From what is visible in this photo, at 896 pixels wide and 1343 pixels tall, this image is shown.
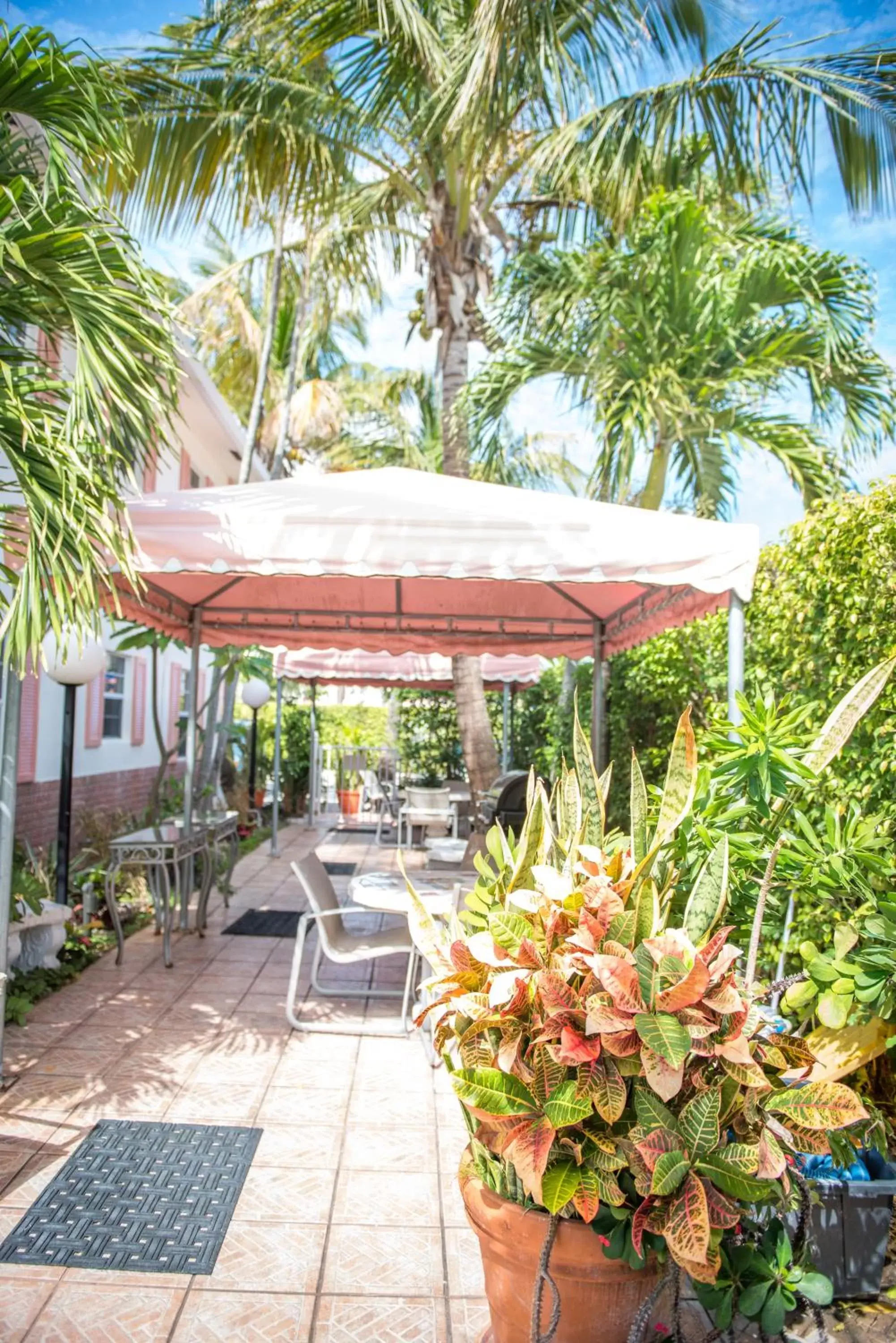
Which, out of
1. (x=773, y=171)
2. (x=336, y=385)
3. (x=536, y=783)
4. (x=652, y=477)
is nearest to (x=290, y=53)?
(x=773, y=171)

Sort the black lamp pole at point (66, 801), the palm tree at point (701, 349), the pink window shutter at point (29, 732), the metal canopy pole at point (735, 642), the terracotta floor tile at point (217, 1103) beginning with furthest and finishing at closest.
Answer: the pink window shutter at point (29, 732) → the palm tree at point (701, 349) → the black lamp pole at point (66, 801) → the metal canopy pole at point (735, 642) → the terracotta floor tile at point (217, 1103)

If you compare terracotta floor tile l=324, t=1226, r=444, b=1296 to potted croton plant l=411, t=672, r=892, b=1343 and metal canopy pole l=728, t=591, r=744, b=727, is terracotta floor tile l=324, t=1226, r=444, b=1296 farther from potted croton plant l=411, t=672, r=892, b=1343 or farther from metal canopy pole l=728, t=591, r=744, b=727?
metal canopy pole l=728, t=591, r=744, b=727

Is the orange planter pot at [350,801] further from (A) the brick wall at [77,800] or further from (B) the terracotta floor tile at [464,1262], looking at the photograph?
(B) the terracotta floor tile at [464,1262]

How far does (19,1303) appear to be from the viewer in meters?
2.38

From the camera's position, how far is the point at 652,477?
7.34m

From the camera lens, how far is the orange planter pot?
1638cm

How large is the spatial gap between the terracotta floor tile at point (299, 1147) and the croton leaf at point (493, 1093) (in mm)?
1575

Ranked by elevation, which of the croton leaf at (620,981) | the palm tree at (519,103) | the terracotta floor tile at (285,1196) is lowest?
the terracotta floor tile at (285,1196)

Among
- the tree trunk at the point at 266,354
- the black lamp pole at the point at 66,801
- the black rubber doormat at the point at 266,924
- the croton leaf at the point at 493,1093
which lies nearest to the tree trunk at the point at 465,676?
the black rubber doormat at the point at 266,924

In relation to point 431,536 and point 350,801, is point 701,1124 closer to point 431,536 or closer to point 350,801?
point 431,536

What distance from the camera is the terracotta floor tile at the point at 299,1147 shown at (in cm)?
322

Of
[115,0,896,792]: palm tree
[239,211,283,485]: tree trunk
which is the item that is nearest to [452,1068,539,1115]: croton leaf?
[115,0,896,792]: palm tree

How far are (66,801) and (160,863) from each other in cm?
112

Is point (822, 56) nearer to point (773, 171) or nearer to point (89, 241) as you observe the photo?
point (773, 171)
